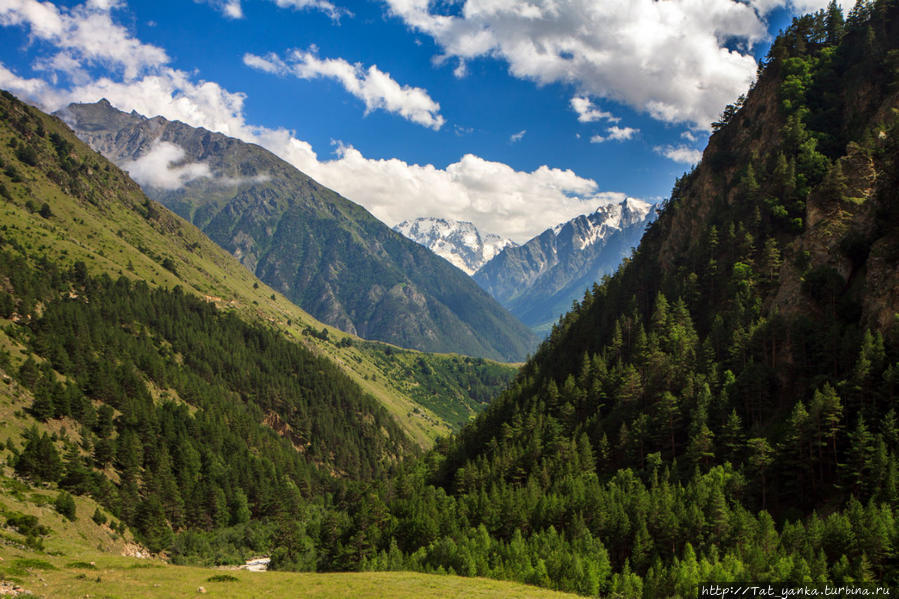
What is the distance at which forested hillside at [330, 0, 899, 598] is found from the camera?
62500 mm

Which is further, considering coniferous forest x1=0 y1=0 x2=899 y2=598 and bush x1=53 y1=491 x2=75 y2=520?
bush x1=53 y1=491 x2=75 y2=520

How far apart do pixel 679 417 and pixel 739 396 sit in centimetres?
1125

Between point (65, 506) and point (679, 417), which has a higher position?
point (679, 417)

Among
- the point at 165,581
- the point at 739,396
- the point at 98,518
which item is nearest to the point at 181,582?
the point at 165,581

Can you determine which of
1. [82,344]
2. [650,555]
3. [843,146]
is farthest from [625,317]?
[82,344]

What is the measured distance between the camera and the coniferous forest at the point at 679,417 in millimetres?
65688

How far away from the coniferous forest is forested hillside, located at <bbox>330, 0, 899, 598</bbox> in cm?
43

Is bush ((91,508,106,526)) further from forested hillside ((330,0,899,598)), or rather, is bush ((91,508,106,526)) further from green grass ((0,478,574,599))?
forested hillside ((330,0,899,598))

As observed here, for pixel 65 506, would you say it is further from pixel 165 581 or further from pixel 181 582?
pixel 181 582

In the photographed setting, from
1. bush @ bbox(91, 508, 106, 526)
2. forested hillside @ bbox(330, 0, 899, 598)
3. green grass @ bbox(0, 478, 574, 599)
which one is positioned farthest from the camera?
bush @ bbox(91, 508, 106, 526)

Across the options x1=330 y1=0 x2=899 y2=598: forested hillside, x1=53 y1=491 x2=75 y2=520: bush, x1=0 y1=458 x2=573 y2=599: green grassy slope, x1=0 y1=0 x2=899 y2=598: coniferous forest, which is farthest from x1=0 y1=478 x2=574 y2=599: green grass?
x1=53 y1=491 x2=75 y2=520: bush

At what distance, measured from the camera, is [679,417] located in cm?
9462

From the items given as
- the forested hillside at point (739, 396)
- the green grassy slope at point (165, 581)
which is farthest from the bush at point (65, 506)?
the forested hillside at point (739, 396)

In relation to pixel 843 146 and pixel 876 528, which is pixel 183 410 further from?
pixel 843 146
